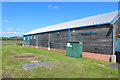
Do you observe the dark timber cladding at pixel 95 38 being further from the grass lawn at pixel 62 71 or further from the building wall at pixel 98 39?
the grass lawn at pixel 62 71

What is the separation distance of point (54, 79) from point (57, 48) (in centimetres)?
1222

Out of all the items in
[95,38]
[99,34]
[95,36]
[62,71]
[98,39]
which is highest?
[99,34]

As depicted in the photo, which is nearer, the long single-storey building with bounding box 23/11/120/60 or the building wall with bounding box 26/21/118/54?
the long single-storey building with bounding box 23/11/120/60

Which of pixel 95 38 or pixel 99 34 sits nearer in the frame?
pixel 99 34

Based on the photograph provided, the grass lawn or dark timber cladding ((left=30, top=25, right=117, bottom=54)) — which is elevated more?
dark timber cladding ((left=30, top=25, right=117, bottom=54))

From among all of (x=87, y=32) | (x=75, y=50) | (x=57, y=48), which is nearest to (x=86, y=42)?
(x=87, y=32)

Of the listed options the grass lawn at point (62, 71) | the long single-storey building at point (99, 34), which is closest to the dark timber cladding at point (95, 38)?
the long single-storey building at point (99, 34)

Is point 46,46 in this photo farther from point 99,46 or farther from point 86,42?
point 99,46

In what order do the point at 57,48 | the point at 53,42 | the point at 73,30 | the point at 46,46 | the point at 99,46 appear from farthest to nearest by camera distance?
the point at 46,46, the point at 53,42, the point at 57,48, the point at 73,30, the point at 99,46

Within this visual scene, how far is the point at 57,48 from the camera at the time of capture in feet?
54.9

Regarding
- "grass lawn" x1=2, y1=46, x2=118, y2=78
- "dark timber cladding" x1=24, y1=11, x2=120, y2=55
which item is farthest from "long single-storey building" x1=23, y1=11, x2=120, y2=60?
"grass lawn" x1=2, y1=46, x2=118, y2=78

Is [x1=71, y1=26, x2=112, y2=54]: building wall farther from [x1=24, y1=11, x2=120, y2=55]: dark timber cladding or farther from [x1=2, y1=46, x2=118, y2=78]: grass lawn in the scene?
[x1=2, y1=46, x2=118, y2=78]: grass lawn

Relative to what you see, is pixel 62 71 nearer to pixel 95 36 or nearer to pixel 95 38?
pixel 95 38

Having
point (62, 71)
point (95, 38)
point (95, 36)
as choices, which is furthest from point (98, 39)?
point (62, 71)
